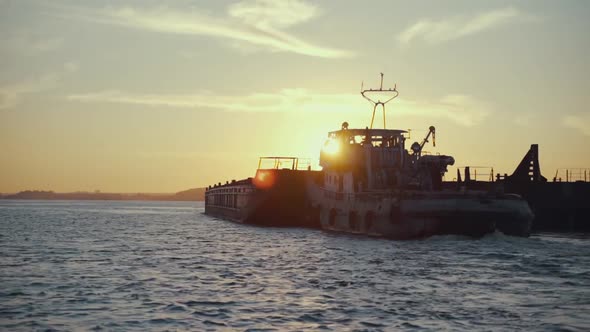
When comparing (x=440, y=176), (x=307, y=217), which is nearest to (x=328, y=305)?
(x=440, y=176)

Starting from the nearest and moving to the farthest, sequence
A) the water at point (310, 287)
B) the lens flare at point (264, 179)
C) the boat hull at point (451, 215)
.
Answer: the water at point (310, 287) → the boat hull at point (451, 215) → the lens flare at point (264, 179)

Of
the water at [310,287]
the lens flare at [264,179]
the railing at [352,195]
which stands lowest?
the water at [310,287]

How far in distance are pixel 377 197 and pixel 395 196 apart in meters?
2.40

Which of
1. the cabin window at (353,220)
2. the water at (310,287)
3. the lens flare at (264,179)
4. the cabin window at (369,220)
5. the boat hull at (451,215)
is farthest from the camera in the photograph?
the lens flare at (264,179)

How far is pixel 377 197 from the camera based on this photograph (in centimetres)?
4259

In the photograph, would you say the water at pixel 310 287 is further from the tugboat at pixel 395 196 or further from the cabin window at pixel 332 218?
the cabin window at pixel 332 218

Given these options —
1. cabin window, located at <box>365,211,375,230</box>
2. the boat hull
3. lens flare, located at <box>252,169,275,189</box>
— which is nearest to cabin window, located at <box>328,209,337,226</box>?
cabin window, located at <box>365,211,375,230</box>

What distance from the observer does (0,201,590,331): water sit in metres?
17.7

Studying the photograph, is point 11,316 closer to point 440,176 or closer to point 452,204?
point 452,204

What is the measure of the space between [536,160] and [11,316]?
5342 cm

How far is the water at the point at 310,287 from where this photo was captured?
17.7 m

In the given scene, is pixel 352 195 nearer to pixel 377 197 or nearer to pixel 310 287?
pixel 377 197

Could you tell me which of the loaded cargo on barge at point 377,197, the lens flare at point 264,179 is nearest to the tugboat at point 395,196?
the loaded cargo on barge at point 377,197

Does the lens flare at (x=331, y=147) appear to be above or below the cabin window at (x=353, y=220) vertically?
above
